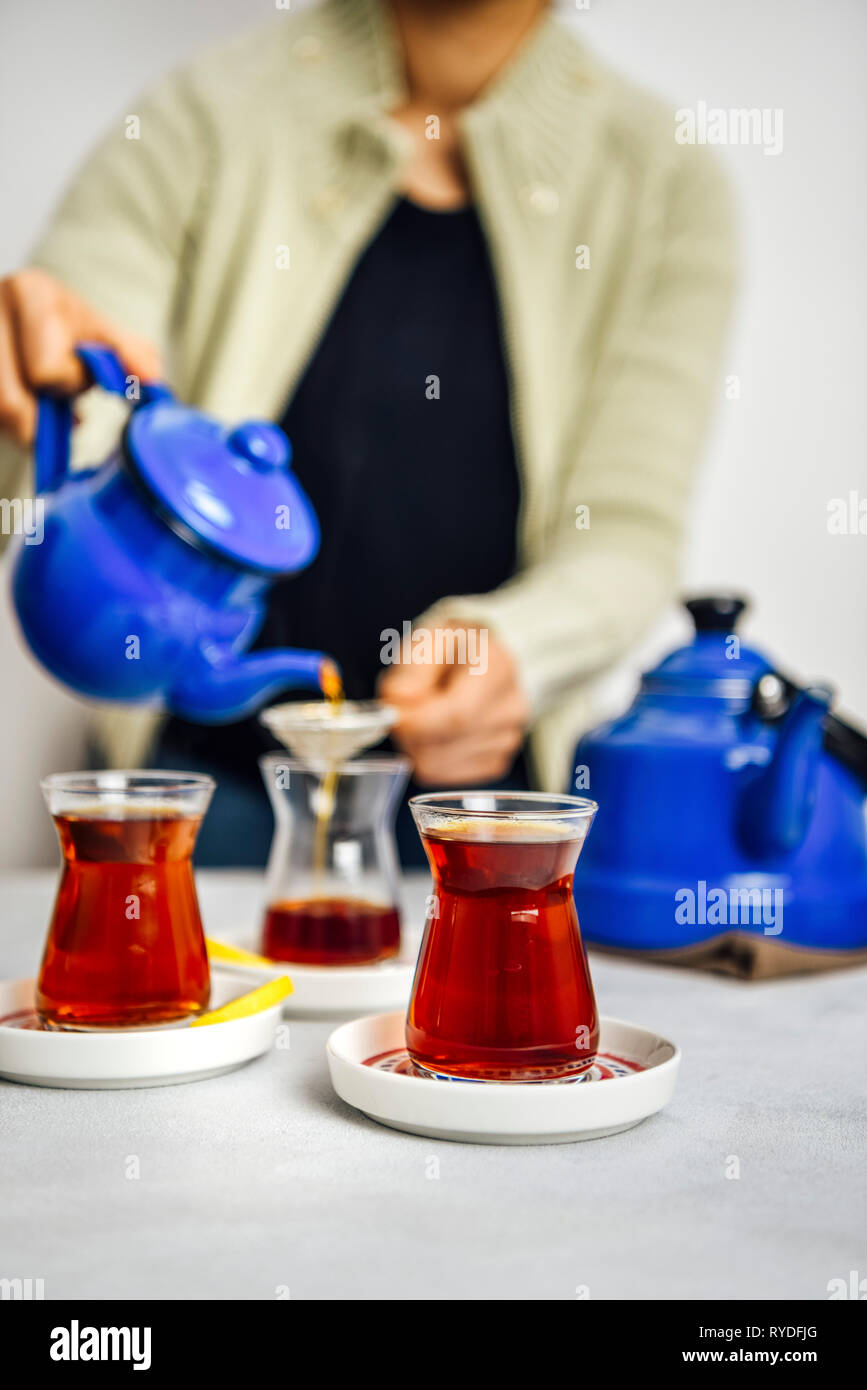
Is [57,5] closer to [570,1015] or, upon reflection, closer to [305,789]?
[305,789]

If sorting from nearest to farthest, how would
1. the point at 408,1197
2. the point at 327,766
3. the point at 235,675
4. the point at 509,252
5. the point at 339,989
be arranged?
the point at 408,1197 → the point at 339,989 → the point at 327,766 → the point at 235,675 → the point at 509,252

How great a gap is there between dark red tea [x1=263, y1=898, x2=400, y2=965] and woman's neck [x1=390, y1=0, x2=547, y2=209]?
56.6 inches

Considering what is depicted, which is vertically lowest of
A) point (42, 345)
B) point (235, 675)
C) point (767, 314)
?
point (235, 675)

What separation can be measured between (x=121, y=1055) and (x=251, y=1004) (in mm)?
92

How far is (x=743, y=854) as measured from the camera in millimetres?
1104

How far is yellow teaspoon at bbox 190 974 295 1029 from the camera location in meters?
0.74

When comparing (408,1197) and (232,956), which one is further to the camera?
(232,956)

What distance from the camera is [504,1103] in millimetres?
607

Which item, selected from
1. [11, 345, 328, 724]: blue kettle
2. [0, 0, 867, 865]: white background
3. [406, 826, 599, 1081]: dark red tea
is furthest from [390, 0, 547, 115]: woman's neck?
[406, 826, 599, 1081]: dark red tea

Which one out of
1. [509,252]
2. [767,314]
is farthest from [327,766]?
[767,314]

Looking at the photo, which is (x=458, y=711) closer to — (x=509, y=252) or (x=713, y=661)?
(x=713, y=661)

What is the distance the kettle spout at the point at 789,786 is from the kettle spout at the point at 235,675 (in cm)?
38
